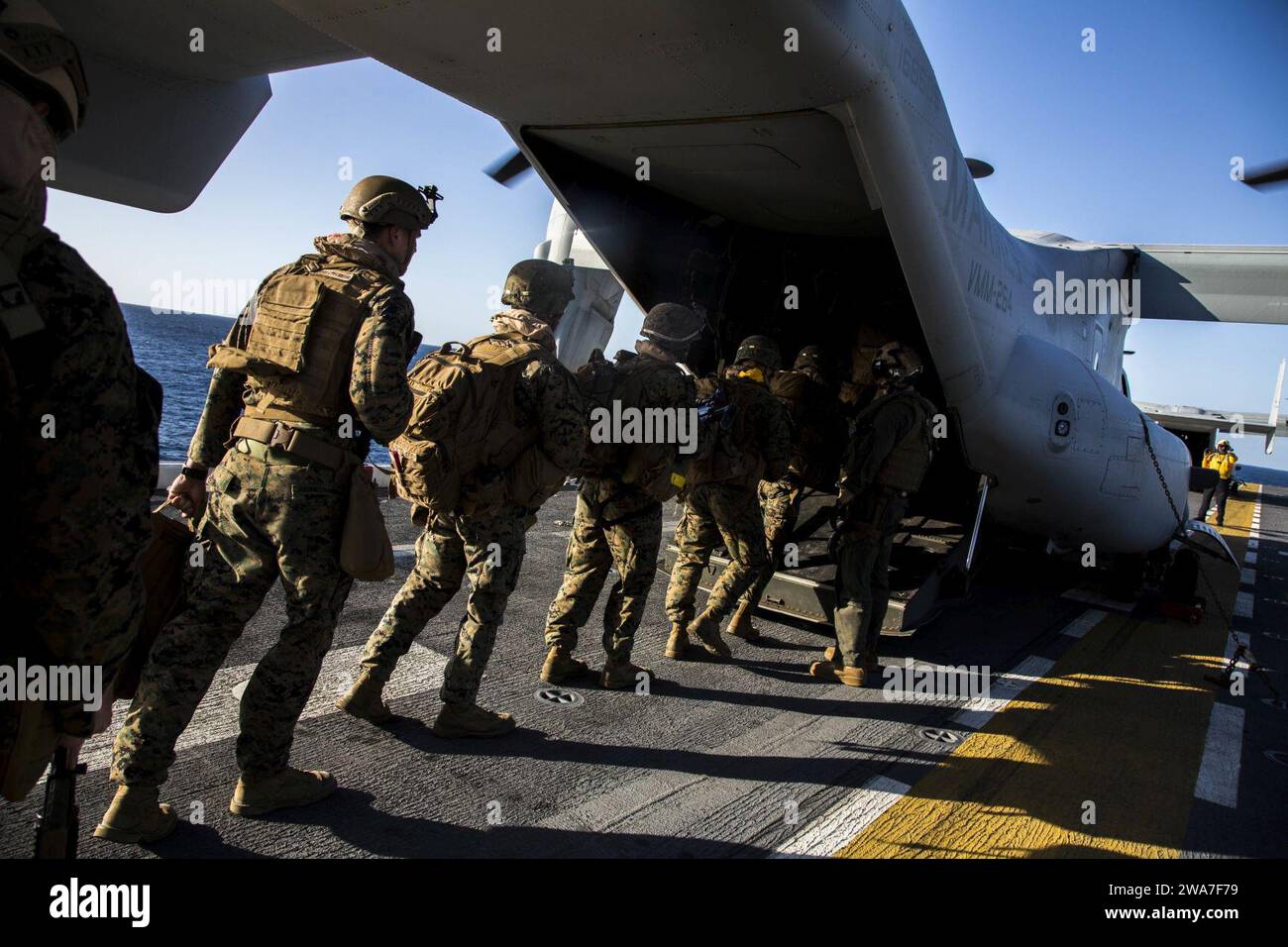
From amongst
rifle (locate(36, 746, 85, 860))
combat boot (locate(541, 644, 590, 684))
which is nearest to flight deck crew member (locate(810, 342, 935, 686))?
combat boot (locate(541, 644, 590, 684))

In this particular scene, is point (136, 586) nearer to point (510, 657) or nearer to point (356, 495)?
point (356, 495)

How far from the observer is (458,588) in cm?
341

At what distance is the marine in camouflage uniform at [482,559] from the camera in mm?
3396

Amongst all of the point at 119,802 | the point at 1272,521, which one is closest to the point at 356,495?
the point at 119,802

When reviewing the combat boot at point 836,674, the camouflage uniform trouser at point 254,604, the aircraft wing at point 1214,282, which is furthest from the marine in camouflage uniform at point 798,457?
the aircraft wing at point 1214,282

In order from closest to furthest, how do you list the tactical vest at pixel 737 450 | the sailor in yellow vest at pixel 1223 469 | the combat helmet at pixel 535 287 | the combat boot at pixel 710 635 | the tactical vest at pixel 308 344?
the tactical vest at pixel 308 344 → the combat helmet at pixel 535 287 → the tactical vest at pixel 737 450 → the combat boot at pixel 710 635 → the sailor in yellow vest at pixel 1223 469

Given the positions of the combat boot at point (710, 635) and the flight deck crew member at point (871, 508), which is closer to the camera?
the flight deck crew member at point (871, 508)

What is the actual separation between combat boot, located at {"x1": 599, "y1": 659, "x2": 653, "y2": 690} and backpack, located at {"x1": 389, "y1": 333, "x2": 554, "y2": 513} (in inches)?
55.5

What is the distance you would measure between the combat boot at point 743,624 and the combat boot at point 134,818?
11.9 ft

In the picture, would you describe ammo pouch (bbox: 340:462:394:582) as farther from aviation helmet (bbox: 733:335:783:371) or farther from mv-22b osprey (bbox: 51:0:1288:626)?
aviation helmet (bbox: 733:335:783:371)

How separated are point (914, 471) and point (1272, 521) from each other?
18.7 metres

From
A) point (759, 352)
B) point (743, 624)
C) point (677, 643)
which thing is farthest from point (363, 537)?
point (743, 624)

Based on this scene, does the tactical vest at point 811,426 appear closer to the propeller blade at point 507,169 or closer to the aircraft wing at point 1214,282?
the propeller blade at point 507,169

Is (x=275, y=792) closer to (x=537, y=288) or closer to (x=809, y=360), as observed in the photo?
(x=537, y=288)
